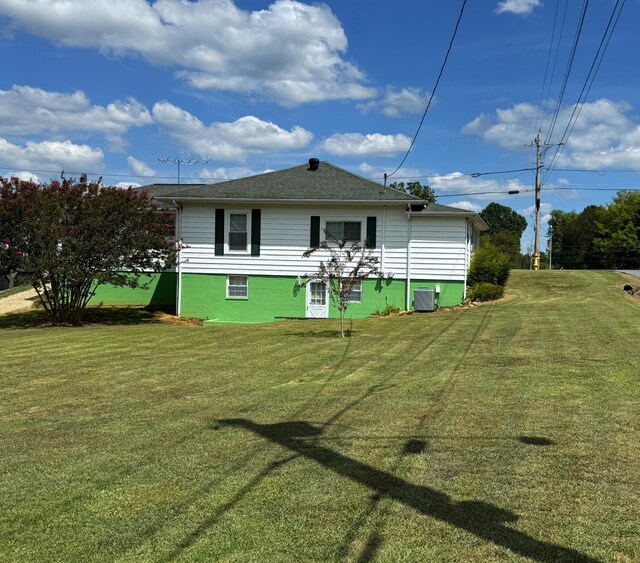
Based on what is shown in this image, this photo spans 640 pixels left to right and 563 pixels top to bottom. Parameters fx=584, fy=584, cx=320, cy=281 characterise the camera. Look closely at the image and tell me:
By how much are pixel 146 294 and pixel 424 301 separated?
37.0 feet

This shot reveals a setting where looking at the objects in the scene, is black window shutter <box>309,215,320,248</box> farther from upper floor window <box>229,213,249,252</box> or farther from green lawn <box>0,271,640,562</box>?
green lawn <box>0,271,640,562</box>

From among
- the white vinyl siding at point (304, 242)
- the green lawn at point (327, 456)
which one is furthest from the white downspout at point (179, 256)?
the green lawn at point (327, 456)

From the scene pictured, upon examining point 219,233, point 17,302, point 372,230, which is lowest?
Result: point 17,302

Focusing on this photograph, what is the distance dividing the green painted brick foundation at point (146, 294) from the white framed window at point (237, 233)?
3.31m

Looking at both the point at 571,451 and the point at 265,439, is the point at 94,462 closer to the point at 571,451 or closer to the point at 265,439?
the point at 265,439

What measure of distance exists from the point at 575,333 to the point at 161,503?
11.0 meters

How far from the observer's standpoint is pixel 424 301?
2078 cm

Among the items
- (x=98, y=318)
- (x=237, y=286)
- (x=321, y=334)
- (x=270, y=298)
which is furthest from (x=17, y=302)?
(x=321, y=334)

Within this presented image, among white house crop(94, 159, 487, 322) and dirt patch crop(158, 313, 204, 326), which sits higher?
white house crop(94, 159, 487, 322)

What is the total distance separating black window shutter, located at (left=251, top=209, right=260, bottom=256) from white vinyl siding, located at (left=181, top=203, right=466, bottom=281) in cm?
15

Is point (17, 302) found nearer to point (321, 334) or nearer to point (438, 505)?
point (321, 334)

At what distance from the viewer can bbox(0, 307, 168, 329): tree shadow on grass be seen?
19.3 meters

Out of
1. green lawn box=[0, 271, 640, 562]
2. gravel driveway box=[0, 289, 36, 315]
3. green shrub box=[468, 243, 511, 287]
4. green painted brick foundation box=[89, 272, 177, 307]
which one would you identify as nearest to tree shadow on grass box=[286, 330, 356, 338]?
green lawn box=[0, 271, 640, 562]

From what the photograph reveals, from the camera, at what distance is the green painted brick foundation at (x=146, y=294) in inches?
939
